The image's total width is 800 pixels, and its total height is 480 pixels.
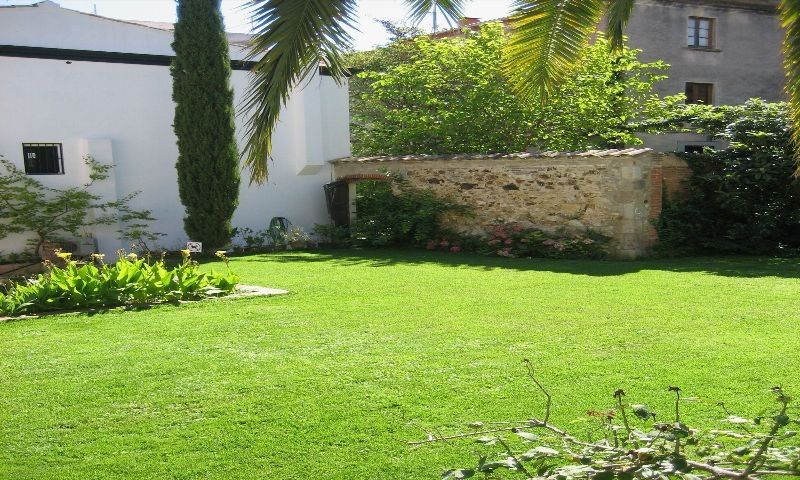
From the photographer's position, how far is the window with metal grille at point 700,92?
2650 centimetres

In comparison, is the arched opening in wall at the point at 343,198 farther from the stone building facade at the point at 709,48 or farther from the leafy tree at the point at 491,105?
the stone building facade at the point at 709,48

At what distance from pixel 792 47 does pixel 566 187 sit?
9925mm

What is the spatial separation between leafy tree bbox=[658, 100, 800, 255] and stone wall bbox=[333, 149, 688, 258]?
427 mm

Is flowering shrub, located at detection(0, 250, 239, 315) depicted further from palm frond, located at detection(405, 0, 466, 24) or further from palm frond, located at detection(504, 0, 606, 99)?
palm frond, located at detection(504, 0, 606, 99)

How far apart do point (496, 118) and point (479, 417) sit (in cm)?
1427

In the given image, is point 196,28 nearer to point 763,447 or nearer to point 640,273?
point 640,273

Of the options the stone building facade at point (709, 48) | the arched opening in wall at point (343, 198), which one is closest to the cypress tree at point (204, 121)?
the arched opening in wall at point (343, 198)

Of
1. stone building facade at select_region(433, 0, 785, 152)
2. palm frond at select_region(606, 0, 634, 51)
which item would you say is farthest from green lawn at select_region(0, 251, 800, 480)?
stone building facade at select_region(433, 0, 785, 152)

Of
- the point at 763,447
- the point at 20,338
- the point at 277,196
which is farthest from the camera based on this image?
the point at 277,196

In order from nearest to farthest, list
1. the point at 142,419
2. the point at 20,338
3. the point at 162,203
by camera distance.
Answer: the point at 142,419, the point at 20,338, the point at 162,203

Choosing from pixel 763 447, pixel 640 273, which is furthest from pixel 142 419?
pixel 640 273

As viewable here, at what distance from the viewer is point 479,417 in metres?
4.71

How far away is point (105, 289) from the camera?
888cm

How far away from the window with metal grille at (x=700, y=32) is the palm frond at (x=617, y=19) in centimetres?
2244
